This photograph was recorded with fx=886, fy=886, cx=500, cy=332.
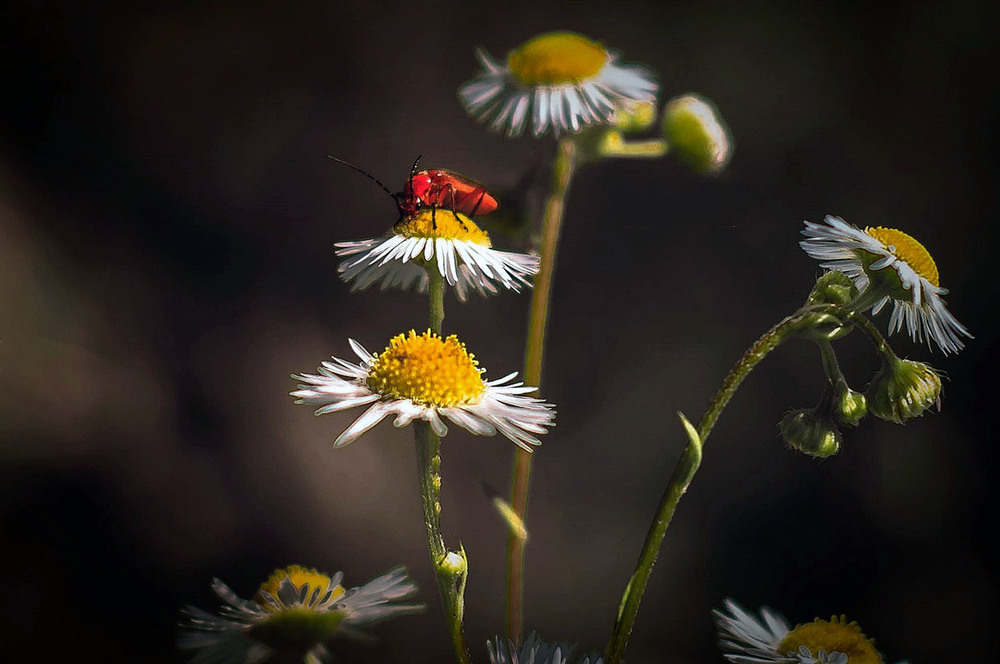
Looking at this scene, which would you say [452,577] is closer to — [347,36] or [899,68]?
[347,36]

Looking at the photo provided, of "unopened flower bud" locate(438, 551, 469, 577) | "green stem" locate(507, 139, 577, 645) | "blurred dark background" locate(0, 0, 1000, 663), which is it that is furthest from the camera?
"blurred dark background" locate(0, 0, 1000, 663)

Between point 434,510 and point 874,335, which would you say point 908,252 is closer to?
point 874,335

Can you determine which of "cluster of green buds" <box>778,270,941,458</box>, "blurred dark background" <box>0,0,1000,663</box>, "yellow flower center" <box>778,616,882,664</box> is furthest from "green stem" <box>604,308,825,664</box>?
"blurred dark background" <box>0,0,1000,663</box>

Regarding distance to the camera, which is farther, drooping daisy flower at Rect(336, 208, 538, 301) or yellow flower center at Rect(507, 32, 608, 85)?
yellow flower center at Rect(507, 32, 608, 85)

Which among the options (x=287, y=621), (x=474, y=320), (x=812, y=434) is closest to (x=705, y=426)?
(x=812, y=434)

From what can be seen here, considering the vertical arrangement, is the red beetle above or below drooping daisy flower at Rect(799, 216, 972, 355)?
above

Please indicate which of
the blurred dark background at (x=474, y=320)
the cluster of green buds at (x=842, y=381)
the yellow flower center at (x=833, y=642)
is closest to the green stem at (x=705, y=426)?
the cluster of green buds at (x=842, y=381)

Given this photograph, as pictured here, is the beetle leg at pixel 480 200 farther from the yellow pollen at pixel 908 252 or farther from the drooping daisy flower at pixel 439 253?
the yellow pollen at pixel 908 252

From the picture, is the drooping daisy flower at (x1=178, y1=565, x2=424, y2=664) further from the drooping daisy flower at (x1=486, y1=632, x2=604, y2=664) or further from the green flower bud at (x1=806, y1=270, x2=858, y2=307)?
the green flower bud at (x1=806, y1=270, x2=858, y2=307)
